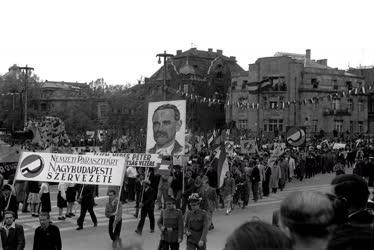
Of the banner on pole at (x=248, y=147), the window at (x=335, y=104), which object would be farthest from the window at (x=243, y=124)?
the banner on pole at (x=248, y=147)

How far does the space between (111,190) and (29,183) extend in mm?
6611

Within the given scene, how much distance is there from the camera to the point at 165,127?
53.5 feet

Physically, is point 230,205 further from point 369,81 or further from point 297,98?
point 369,81

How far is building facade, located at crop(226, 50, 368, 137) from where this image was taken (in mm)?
67500

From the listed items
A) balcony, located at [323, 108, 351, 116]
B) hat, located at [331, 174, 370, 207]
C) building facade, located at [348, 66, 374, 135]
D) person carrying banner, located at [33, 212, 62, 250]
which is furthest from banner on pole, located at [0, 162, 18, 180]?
building facade, located at [348, 66, 374, 135]

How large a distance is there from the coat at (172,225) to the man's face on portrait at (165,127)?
5.99 meters

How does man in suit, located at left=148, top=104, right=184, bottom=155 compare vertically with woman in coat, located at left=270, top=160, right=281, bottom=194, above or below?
above

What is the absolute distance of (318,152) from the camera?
119ft

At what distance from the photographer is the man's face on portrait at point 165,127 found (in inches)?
637

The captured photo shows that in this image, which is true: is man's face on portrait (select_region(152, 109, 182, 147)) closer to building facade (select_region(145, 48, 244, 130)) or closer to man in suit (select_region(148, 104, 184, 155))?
man in suit (select_region(148, 104, 184, 155))

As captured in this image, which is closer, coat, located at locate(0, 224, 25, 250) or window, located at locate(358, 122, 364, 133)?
coat, located at locate(0, 224, 25, 250)

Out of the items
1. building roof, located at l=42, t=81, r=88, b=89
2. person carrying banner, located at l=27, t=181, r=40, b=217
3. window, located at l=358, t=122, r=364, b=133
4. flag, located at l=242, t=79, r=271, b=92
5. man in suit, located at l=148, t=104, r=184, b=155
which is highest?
building roof, located at l=42, t=81, r=88, b=89

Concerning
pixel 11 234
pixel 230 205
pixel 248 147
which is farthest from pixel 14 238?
pixel 248 147

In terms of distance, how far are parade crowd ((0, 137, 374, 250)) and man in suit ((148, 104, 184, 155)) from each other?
1048 millimetres
